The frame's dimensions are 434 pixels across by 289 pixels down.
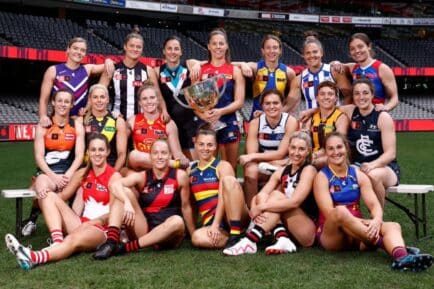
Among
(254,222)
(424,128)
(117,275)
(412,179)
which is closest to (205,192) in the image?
(254,222)

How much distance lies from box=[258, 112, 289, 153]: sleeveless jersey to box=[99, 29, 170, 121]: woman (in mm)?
1346

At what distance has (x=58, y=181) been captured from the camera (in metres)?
5.32

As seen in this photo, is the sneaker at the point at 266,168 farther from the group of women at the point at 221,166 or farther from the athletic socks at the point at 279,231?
the athletic socks at the point at 279,231

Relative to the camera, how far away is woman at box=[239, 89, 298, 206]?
547cm

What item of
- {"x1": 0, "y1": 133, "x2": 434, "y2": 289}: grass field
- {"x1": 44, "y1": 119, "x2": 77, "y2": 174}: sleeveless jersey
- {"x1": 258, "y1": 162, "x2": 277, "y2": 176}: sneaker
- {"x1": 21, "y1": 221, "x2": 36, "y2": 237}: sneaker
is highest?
{"x1": 44, "y1": 119, "x2": 77, "y2": 174}: sleeveless jersey

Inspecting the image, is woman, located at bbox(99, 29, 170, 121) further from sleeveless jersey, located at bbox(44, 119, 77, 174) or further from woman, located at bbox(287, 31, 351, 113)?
woman, located at bbox(287, 31, 351, 113)

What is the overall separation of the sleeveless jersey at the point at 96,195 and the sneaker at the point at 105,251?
486 mm

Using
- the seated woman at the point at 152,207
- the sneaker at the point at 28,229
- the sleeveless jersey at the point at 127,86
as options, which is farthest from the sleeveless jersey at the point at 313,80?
the sneaker at the point at 28,229

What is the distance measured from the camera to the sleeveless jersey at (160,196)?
506 centimetres

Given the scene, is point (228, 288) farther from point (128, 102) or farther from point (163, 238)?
point (128, 102)

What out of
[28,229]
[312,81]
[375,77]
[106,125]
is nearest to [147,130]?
[106,125]

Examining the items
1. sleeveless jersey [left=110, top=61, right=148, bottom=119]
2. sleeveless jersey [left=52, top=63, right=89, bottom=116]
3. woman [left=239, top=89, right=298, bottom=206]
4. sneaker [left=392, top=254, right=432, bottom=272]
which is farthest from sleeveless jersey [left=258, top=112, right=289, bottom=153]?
sleeveless jersey [left=52, top=63, right=89, bottom=116]

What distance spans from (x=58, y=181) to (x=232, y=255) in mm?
1872

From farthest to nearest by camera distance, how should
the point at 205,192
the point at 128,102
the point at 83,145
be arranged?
the point at 128,102 < the point at 83,145 < the point at 205,192
